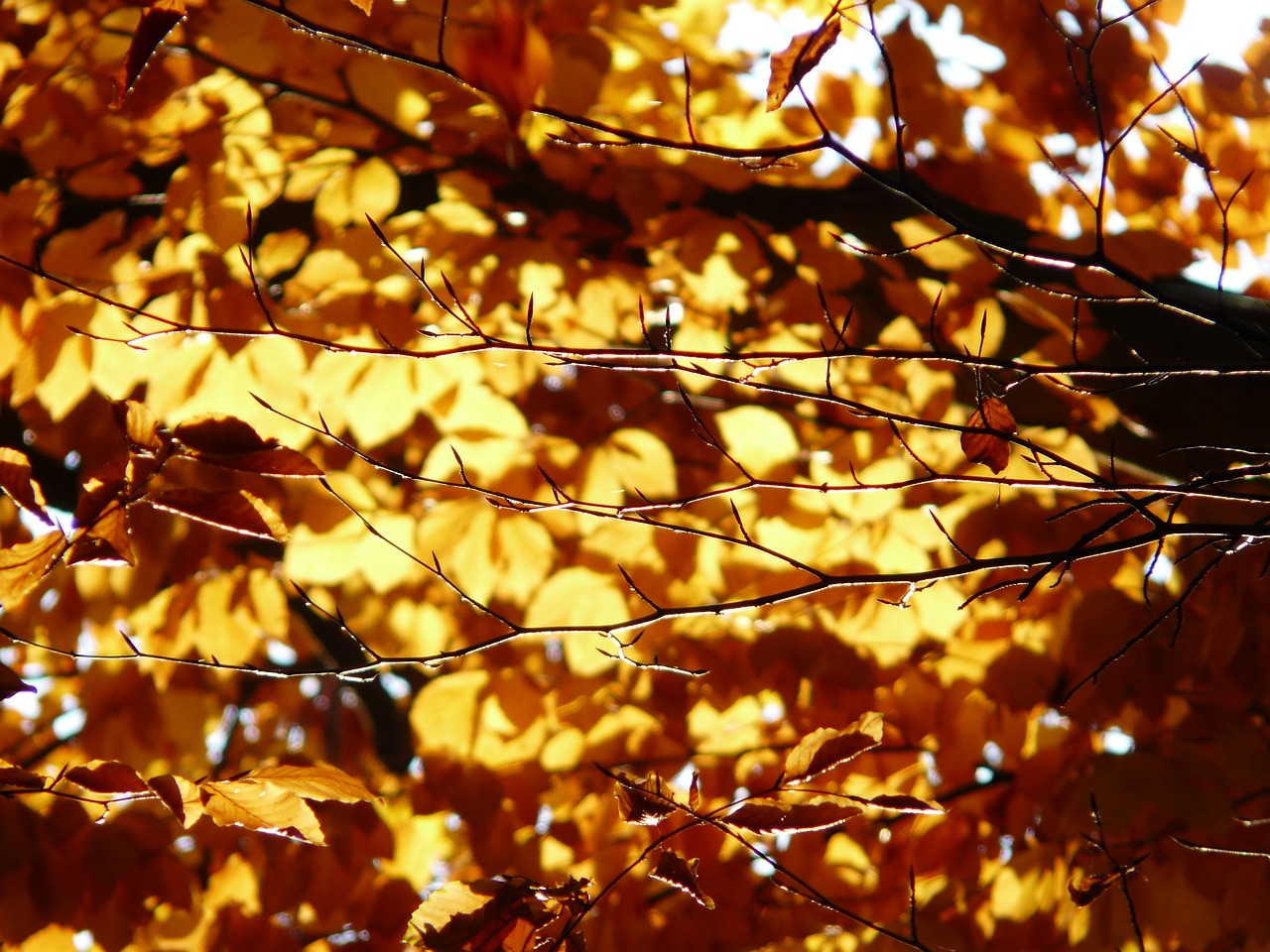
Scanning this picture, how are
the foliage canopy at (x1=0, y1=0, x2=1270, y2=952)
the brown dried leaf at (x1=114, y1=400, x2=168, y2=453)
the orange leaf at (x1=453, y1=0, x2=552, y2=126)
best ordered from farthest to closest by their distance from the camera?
1. the foliage canopy at (x1=0, y1=0, x2=1270, y2=952)
2. the brown dried leaf at (x1=114, y1=400, x2=168, y2=453)
3. the orange leaf at (x1=453, y1=0, x2=552, y2=126)

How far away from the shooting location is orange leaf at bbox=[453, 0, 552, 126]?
2.37 ft

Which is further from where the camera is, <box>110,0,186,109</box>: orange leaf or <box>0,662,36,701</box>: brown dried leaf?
<box>0,662,36,701</box>: brown dried leaf

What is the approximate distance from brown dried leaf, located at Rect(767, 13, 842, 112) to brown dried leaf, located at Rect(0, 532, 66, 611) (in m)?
0.85

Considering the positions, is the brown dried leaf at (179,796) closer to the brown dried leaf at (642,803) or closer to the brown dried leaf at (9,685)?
the brown dried leaf at (9,685)

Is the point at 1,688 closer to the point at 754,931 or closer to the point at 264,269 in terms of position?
the point at 264,269

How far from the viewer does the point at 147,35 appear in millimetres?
748

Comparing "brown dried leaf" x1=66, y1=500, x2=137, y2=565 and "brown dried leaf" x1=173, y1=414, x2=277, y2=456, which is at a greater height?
"brown dried leaf" x1=173, y1=414, x2=277, y2=456

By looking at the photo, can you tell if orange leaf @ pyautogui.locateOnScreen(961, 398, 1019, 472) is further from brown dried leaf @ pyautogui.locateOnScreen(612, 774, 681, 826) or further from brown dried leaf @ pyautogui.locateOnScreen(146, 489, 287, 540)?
brown dried leaf @ pyautogui.locateOnScreen(146, 489, 287, 540)

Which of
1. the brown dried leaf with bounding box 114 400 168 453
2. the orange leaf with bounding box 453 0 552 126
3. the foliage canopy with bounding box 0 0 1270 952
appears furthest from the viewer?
the foliage canopy with bounding box 0 0 1270 952

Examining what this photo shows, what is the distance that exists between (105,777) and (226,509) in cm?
32

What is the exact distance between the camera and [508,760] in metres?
1.84

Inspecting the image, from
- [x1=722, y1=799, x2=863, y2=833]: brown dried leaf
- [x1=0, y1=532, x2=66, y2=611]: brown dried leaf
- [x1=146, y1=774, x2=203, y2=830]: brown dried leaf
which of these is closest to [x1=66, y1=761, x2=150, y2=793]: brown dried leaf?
[x1=146, y1=774, x2=203, y2=830]: brown dried leaf

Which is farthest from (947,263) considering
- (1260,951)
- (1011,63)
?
(1260,951)

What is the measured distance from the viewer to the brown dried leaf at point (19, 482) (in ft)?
3.01
